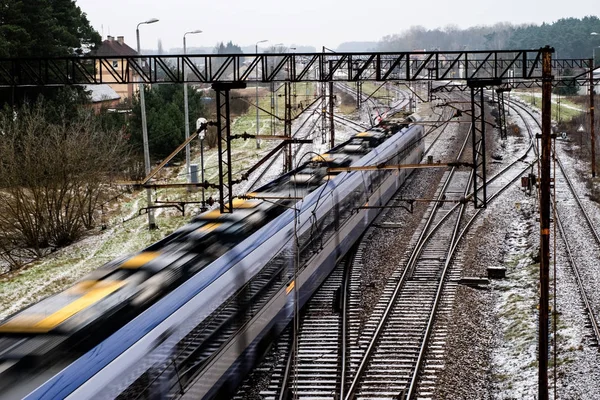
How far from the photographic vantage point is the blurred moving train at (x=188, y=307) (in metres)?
9.37

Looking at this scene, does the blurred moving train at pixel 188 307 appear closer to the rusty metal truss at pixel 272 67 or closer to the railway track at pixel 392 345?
the railway track at pixel 392 345

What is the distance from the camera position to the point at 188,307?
11.2 meters

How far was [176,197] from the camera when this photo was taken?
34312 millimetres

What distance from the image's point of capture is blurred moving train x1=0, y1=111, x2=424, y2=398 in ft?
30.7

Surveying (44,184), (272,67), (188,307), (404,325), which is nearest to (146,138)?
(44,184)

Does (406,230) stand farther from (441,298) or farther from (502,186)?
(502,186)

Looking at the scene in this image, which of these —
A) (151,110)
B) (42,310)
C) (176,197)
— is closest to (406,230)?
(176,197)

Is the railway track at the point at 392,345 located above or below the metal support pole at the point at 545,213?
below

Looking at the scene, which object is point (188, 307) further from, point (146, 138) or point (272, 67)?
point (146, 138)

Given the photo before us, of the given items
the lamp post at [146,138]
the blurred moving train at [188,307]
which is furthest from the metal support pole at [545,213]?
the lamp post at [146,138]

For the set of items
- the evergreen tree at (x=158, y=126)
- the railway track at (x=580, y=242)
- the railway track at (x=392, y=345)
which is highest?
the evergreen tree at (x=158, y=126)

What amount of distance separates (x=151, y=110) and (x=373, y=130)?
13.3 meters

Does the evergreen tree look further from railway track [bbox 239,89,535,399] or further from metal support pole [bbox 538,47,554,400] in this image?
metal support pole [bbox 538,47,554,400]

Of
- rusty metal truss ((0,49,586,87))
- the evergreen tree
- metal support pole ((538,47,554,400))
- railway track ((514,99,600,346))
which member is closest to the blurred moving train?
rusty metal truss ((0,49,586,87))
